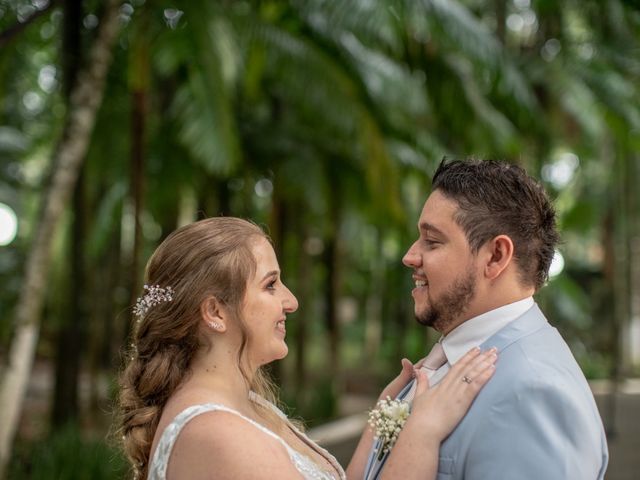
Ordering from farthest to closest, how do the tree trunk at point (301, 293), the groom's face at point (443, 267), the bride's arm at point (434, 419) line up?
the tree trunk at point (301, 293) → the groom's face at point (443, 267) → the bride's arm at point (434, 419)

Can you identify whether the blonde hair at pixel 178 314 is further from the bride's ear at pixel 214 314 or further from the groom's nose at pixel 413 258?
the groom's nose at pixel 413 258

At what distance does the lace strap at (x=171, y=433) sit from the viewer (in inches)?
90.6

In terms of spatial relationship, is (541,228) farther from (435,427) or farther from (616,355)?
(616,355)

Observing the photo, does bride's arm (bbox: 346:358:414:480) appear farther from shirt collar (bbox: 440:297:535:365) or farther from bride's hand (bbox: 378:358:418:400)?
shirt collar (bbox: 440:297:535:365)

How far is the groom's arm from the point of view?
6.18 feet

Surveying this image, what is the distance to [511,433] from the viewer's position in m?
1.93

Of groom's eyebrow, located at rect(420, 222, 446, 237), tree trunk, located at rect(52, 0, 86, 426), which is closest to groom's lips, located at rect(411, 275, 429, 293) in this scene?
groom's eyebrow, located at rect(420, 222, 446, 237)

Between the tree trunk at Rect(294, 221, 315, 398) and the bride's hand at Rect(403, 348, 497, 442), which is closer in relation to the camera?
the bride's hand at Rect(403, 348, 497, 442)

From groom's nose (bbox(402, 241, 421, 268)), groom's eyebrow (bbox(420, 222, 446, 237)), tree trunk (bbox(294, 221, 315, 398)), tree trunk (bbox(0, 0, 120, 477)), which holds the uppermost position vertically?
groom's eyebrow (bbox(420, 222, 446, 237))

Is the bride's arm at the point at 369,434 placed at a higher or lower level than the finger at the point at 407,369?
lower

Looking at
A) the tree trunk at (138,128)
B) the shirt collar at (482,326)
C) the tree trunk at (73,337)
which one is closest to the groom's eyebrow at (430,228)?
the shirt collar at (482,326)

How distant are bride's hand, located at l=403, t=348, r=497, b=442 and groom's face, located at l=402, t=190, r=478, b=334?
5.1 inches

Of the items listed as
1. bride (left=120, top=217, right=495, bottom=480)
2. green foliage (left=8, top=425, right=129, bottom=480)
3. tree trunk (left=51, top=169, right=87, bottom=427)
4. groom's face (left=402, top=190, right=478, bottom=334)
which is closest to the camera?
groom's face (left=402, top=190, right=478, bottom=334)

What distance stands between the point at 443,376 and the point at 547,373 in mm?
338
